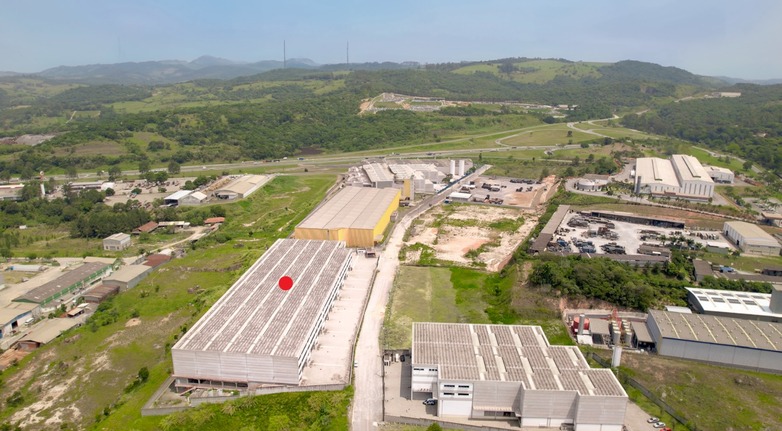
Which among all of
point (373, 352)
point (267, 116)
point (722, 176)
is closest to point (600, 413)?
point (373, 352)

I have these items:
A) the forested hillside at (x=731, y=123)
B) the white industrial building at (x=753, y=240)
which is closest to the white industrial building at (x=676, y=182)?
the white industrial building at (x=753, y=240)

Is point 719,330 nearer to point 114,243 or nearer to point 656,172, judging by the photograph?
point 656,172

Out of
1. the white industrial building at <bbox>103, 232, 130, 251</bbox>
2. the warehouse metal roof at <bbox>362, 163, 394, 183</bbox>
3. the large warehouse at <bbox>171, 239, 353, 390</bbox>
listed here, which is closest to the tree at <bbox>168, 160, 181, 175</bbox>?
the warehouse metal roof at <bbox>362, 163, 394, 183</bbox>

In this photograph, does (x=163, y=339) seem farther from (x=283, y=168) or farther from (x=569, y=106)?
(x=569, y=106)

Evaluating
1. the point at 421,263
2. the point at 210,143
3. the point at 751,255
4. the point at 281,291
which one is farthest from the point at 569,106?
the point at 281,291

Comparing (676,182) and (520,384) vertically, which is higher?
(676,182)

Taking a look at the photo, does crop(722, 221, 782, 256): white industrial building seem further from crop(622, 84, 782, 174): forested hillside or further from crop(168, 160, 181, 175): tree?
crop(168, 160, 181, 175): tree

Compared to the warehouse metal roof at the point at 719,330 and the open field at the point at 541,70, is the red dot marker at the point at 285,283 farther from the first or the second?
the open field at the point at 541,70
